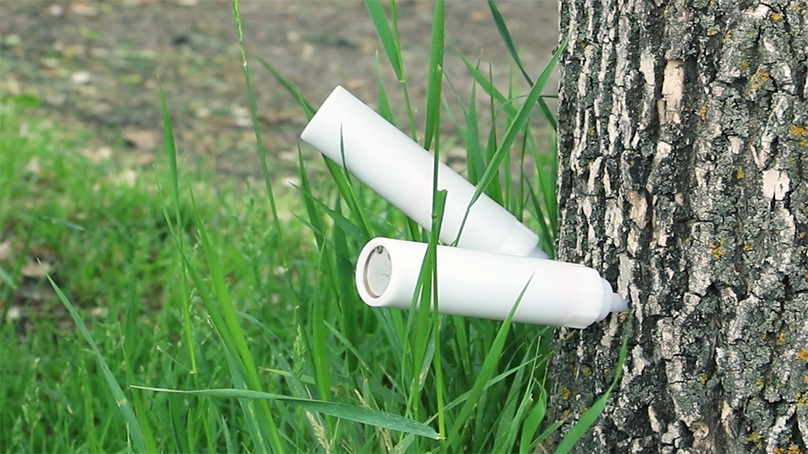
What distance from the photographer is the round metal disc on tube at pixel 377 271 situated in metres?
1.04

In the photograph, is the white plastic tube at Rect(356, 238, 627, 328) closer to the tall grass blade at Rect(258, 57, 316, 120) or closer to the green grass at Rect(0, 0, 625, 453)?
the green grass at Rect(0, 0, 625, 453)

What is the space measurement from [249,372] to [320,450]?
22 cm

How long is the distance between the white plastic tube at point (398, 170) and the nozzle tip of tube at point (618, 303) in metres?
0.12

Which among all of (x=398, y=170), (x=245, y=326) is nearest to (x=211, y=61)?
(x=245, y=326)

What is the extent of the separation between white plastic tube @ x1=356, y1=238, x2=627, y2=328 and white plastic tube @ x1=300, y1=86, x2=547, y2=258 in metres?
0.11

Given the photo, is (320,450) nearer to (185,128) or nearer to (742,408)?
(742,408)

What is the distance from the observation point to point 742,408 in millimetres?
1114

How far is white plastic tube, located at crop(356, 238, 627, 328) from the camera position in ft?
3.28

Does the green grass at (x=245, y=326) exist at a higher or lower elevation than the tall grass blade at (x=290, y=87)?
lower

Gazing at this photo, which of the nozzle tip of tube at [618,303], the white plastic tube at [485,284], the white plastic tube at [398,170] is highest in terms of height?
the white plastic tube at [398,170]

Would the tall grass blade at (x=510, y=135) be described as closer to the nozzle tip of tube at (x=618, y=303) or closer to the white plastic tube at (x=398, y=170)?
the white plastic tube at (x=398, y=170)

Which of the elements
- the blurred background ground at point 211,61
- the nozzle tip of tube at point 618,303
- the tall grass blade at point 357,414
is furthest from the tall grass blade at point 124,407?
the blurred background ground at point 211,61

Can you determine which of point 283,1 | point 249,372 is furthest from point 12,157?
point 283,1

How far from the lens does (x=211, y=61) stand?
422 centimetres
